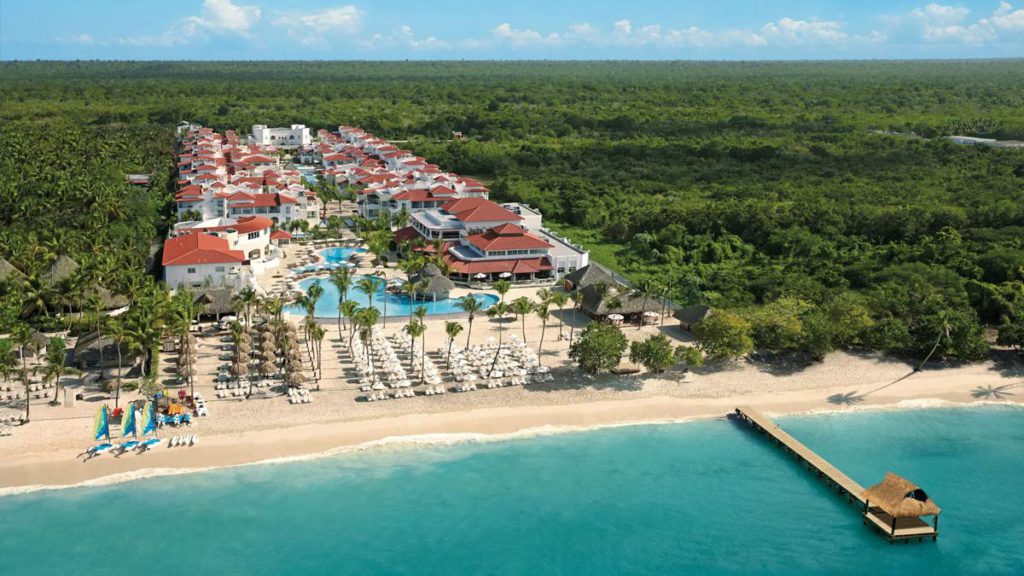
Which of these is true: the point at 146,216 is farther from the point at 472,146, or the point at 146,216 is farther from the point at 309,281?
the point at 472,146

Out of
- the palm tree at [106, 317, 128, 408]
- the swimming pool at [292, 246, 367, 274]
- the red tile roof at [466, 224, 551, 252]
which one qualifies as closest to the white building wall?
the swimming pool at [292, 246, 367, 274]

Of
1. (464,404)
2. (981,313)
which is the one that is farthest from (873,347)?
(464,404)

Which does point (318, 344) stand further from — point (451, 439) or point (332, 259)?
point (332, 259)

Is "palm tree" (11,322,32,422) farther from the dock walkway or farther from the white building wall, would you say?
the dock walkway

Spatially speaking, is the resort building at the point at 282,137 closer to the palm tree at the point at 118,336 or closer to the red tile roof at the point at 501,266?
the red tile roof at the point at 501,266

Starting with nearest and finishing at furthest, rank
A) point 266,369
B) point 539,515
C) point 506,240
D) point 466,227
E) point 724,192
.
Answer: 1. point 539,515
2. point 266,369
3. point 506,240
4. point 466,227
5. point 724,192

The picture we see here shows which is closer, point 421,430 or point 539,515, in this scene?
point 539,515

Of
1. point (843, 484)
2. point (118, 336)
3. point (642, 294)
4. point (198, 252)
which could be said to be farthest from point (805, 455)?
point (198, 252)
